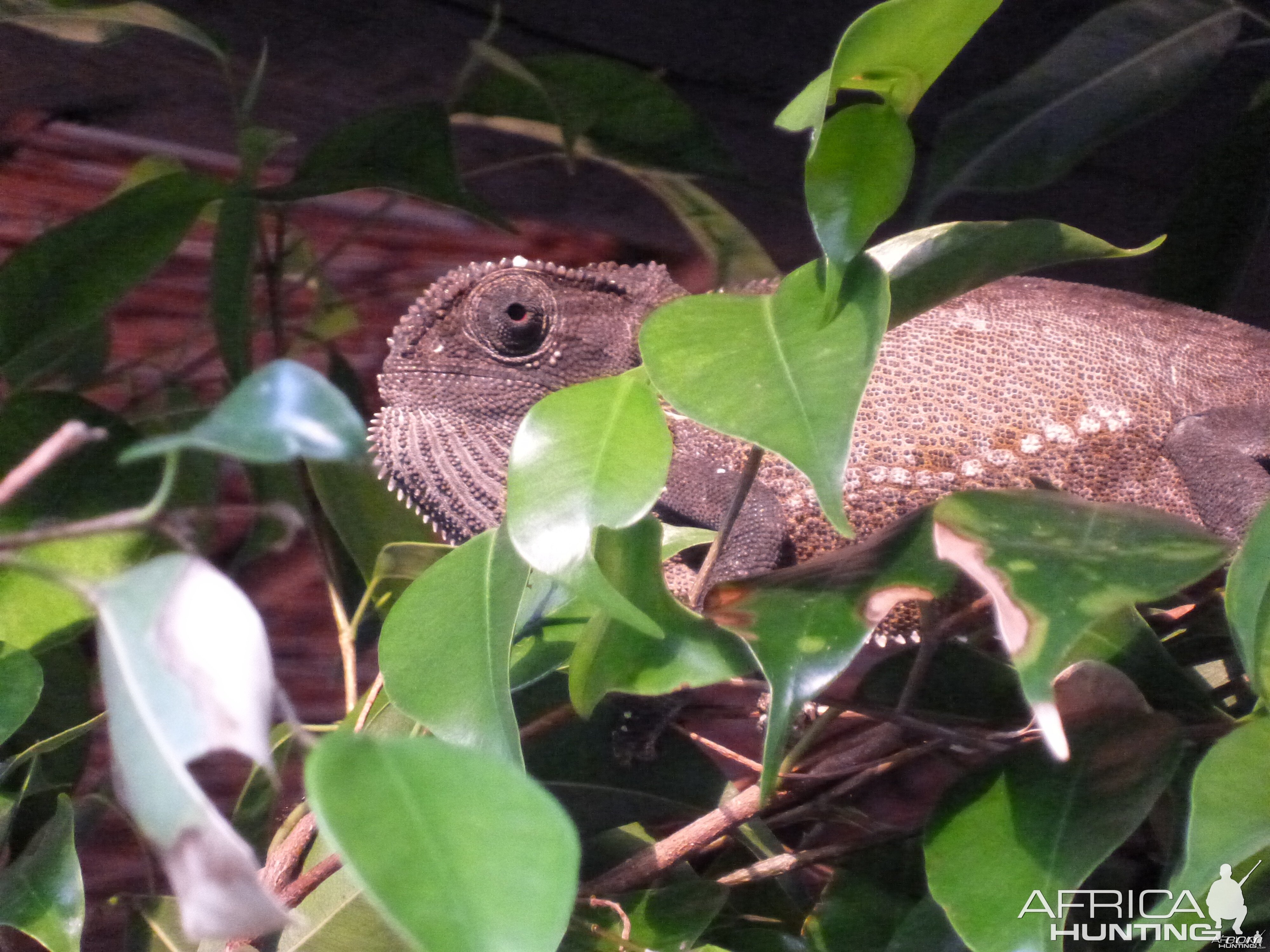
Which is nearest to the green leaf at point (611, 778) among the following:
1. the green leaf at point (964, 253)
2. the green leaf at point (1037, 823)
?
the green leaf at point (1037, 823)

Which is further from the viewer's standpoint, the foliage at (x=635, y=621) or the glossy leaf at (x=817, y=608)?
the glossy leaf at (x=817, y=608)

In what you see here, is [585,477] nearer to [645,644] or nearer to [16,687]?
[645,644]

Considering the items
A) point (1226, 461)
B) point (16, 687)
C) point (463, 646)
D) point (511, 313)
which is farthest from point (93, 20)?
point (1226, 461)

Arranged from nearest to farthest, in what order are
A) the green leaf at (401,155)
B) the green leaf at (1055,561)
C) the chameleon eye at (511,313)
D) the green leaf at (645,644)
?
the green leaf at (1055,561)
the green leaf at (645,644)
the green leaf at (401,155)
the chameleon eye at (511,313)

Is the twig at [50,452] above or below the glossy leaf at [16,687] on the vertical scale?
above

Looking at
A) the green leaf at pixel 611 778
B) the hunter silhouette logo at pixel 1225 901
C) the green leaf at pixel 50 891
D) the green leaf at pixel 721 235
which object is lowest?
the green leaf at pixel 611 778

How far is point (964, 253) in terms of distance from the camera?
0.50 m

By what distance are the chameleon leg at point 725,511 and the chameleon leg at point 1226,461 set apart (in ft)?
1.32

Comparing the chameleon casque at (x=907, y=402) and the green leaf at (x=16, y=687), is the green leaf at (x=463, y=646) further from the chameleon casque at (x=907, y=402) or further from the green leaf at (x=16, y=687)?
the chameleon casque at (x=907, y=402)

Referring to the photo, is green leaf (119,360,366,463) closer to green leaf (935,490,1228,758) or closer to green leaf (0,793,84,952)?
green leaf (935,490,1228,758)

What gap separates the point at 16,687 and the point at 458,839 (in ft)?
1.49

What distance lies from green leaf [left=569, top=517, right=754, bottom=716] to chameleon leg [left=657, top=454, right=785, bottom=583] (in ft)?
1.50

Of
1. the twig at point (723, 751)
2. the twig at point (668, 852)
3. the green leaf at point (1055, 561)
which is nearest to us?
the green leaf at point (1055, 561)

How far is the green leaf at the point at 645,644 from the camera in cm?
49
